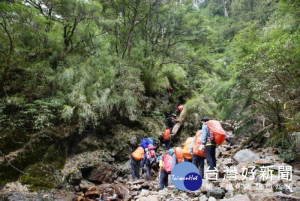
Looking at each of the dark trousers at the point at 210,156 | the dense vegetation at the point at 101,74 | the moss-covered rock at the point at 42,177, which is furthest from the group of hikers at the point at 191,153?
the moss-covered rock at the point at 42,177

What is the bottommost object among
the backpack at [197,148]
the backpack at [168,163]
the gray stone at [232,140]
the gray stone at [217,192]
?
the gray stone at [217,192]

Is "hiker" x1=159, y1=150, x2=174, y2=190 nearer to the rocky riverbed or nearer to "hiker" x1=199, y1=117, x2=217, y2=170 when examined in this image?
the rocky riverbed

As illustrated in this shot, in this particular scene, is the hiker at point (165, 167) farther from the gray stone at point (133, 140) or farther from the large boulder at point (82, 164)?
the gray stone at point (133, 140)

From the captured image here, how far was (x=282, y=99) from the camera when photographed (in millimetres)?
6758

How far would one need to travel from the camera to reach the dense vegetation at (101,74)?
6.47 meters

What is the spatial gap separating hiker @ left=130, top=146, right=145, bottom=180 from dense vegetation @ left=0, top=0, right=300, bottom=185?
1842 mm

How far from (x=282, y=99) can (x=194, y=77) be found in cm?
956

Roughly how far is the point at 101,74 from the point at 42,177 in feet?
14.1

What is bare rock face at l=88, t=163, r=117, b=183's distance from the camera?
286 inches

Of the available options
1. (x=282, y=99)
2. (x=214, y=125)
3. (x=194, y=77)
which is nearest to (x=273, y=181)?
(x=214, y=125)

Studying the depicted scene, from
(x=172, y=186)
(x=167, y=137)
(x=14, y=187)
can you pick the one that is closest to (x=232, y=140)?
(x=167, y=137)

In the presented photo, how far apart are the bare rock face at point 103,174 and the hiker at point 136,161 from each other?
762mm

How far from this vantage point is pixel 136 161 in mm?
7762

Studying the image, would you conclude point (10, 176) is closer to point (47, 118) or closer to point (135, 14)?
point (47, 118)
